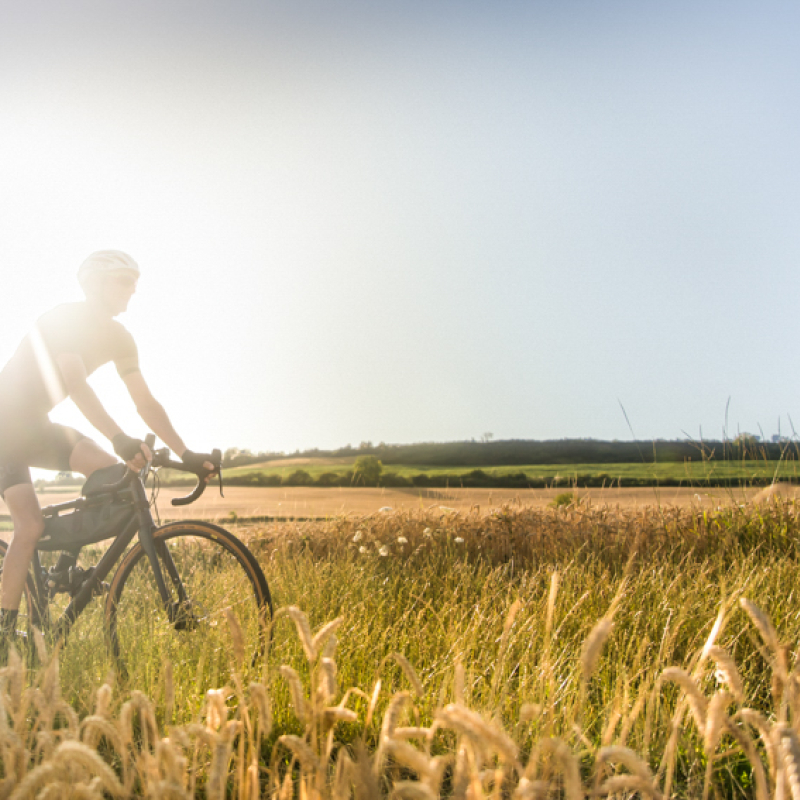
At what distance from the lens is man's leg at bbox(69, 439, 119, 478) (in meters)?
4.27

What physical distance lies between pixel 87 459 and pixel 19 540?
627mm

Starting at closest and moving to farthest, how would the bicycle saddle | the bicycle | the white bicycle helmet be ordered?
the bicycle, the bicycle saddle, the white bicycle helmet

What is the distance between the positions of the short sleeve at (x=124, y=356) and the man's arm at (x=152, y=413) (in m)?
0.04

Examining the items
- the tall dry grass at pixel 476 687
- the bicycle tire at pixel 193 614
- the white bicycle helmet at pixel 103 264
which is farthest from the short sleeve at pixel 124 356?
the tall dry grass at pixel 476 687

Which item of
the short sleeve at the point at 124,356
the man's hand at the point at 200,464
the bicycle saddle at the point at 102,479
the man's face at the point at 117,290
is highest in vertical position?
the man's face at the point at 117,290

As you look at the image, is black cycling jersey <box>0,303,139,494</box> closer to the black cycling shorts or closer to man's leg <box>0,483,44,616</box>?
the black cycling shorts

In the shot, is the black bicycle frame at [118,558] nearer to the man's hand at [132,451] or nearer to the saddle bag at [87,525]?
the saddle bag at [87,525]

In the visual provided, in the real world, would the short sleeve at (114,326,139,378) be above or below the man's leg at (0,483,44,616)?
above

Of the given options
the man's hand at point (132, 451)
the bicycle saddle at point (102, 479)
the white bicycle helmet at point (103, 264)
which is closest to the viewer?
the man's hand at point (132, 451)

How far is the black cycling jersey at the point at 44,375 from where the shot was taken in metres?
4.08

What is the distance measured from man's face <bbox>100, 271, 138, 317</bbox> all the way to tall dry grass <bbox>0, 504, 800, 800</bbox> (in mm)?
2093

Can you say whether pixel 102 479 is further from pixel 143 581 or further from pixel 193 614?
pixel 193 614

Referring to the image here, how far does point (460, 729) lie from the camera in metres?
1.09

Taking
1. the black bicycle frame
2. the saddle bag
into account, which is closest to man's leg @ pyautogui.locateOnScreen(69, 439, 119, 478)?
the saddle bag
